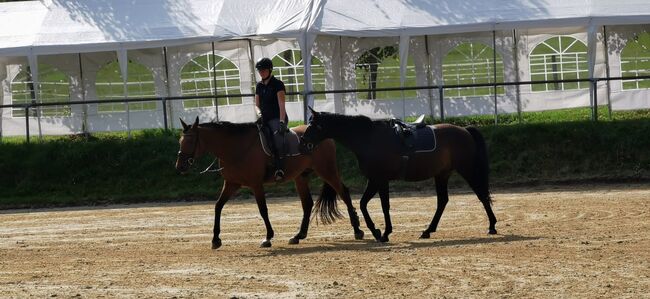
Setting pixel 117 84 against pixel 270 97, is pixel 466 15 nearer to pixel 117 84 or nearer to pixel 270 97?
pixel 117 84

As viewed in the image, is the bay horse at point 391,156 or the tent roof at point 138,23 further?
the tent roof at point 138,23

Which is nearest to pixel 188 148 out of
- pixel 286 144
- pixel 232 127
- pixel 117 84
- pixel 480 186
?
pixel 232 127

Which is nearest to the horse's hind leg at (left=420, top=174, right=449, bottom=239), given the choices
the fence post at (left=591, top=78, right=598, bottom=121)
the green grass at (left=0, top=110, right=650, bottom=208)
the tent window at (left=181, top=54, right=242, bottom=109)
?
the green grass at (left=0, top=110, right=650, bottom=208)

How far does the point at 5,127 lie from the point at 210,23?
5507mm

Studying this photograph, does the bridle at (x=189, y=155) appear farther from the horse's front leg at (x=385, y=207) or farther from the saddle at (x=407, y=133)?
the saddle at (x=407, y=133)

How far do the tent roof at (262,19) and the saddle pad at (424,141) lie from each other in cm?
1305

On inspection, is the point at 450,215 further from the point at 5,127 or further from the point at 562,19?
the point at 5,127

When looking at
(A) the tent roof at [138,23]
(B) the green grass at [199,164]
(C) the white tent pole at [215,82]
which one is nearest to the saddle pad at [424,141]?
(B) the green grass at [199,164]

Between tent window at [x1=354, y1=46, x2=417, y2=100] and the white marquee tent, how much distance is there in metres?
0.31

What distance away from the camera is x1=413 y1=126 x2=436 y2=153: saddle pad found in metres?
16.8

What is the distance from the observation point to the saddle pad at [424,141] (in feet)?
55.1

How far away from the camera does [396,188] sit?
81.0 ft

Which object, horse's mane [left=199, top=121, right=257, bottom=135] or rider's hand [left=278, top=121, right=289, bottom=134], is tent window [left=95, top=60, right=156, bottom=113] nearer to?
horse's mane [left=199, top=121, right=257, bottom=135]

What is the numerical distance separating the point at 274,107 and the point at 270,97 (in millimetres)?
142
